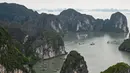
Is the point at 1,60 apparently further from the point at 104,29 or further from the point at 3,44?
the point at 104,29

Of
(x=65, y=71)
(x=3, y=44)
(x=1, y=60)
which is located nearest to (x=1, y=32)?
(x=3, y=44)

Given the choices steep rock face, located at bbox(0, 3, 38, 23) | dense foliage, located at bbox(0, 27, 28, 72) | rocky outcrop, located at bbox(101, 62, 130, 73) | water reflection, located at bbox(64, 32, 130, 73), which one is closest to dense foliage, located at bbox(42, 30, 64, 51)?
water reflection, located at bbox(64, 32, 130, 73)

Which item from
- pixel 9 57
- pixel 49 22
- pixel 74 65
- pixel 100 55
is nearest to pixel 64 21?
pixel 49 22

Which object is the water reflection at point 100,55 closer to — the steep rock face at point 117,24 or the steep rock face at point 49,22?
the steep rock face at point 49,22

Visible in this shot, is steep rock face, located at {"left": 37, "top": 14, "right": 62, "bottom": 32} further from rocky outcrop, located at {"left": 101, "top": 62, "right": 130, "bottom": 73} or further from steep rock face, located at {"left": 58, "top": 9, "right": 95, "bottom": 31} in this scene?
rocky outcrop, located at {"left": 101, "top": 62, "right": 130, "bottom": 73}

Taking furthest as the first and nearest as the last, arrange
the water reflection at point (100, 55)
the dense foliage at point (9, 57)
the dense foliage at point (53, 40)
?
the dense foliage at point (53, 40), the water reflection at point (100, 55), the dense foliage at point (9, 57)

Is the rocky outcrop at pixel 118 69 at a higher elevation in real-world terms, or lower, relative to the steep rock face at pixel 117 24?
higher

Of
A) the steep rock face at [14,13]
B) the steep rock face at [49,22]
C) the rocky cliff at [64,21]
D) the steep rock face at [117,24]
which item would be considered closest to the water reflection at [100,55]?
the steep rock face at [49,22]

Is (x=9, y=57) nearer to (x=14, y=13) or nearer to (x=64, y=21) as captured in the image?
(x=64, y=21)

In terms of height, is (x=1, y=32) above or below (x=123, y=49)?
above
